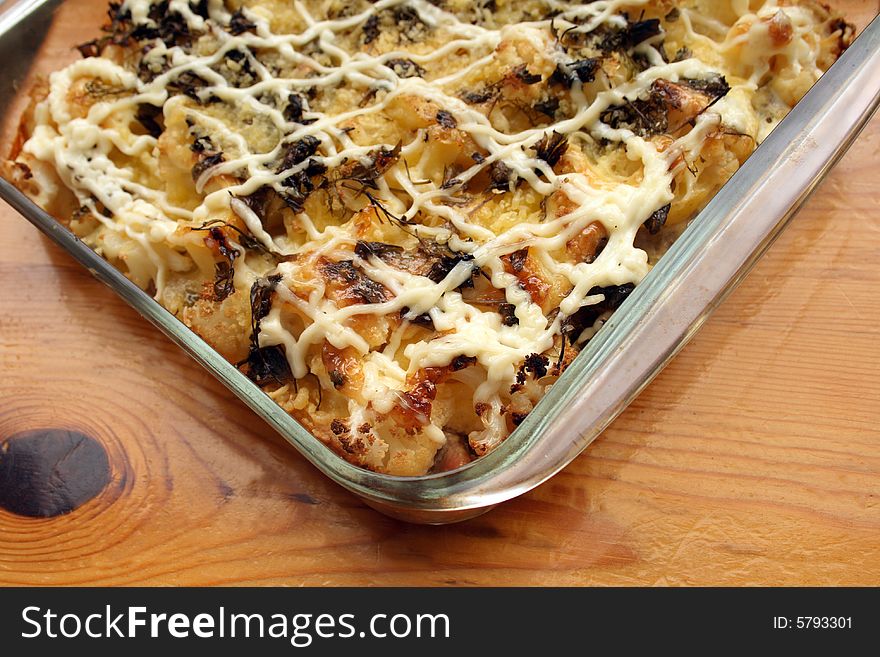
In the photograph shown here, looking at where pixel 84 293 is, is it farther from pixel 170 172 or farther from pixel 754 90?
pixel 754 90

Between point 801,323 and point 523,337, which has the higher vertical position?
point 523,337

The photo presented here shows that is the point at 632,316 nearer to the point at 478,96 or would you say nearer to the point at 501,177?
the point at 501,177

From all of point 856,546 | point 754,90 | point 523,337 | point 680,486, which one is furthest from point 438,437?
point 754,90

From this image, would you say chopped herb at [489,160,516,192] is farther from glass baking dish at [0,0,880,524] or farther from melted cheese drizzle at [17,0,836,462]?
glass baking dish at [0,0,880,524]

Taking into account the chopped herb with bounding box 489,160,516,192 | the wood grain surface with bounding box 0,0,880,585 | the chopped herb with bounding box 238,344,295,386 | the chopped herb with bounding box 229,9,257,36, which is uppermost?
the chopped herb with bounding box 229,9,257,36

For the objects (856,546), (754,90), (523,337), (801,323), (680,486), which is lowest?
(856,546)

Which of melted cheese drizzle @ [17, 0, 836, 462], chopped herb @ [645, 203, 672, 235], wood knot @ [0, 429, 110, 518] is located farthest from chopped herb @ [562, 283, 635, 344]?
wood knot @ [0, 429, 110, 518]

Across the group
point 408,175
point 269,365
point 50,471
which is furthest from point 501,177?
point 50,471
